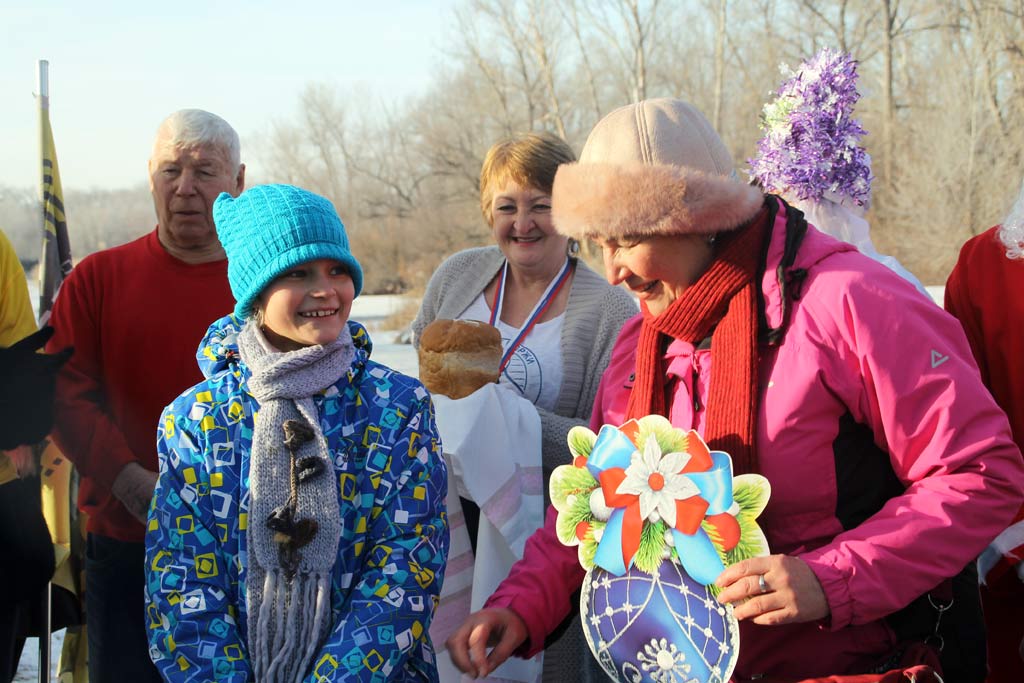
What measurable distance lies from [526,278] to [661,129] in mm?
1534

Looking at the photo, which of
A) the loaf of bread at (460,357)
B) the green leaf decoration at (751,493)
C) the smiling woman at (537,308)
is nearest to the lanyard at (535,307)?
the smiling woman at (537,308)

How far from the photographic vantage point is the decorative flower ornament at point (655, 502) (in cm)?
175

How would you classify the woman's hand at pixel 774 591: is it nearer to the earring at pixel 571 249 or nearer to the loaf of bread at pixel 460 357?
the loaf of bread at pixel 460 357

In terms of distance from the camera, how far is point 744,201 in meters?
1.93

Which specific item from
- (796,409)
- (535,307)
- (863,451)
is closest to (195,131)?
(535,307)

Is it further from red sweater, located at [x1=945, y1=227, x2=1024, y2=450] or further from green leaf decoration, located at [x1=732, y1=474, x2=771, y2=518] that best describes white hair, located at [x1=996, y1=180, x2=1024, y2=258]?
green leaf decoration, located at [x1=732, y1=474, x2=771, y2=518]

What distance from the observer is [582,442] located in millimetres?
2008

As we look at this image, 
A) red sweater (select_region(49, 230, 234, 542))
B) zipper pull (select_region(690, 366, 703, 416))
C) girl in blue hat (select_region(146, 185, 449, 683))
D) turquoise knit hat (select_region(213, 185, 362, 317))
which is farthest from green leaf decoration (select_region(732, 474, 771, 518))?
red sweater (select_region(49, 230, 234, 542))

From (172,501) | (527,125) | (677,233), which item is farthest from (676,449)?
(527,125)

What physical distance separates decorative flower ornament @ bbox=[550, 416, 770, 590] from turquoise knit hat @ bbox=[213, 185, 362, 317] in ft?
2.24

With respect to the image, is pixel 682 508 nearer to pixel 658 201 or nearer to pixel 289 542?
pixel 658 201

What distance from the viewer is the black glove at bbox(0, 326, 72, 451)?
92.7 inches

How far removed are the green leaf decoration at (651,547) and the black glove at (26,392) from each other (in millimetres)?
1460

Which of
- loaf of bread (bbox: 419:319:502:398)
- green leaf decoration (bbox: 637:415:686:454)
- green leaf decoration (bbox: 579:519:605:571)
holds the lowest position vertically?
green leaf decoration (bbox: 579:519:605:571)
